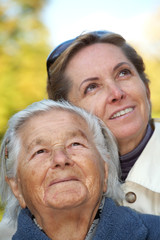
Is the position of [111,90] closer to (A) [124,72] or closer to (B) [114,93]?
(B) [114,93]

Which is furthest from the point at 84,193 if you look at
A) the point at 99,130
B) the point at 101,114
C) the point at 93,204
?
the point at 101,114

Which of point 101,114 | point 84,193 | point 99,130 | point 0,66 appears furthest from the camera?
point 0,66

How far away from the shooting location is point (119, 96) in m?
2.73

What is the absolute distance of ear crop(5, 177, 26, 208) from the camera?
2445 millimetres

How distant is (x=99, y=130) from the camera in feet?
8.59

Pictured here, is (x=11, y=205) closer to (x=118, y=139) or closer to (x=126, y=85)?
(x=118, y=139)

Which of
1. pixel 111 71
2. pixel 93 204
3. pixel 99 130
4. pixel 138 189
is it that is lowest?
pixel 138 189

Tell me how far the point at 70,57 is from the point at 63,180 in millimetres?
1232

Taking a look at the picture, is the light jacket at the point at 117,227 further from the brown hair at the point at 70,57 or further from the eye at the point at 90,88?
the brown hair at the point at 70,57

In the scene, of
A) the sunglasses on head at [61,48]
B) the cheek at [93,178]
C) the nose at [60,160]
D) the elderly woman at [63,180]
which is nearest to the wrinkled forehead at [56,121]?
the elderly woman at [63,180]

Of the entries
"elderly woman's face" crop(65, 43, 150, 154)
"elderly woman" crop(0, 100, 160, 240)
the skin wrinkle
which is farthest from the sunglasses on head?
the skin wrinkle

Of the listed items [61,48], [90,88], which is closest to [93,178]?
[90,88]

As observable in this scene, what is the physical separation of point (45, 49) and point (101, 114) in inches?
68.7

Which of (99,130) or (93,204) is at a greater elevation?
(99,130)
